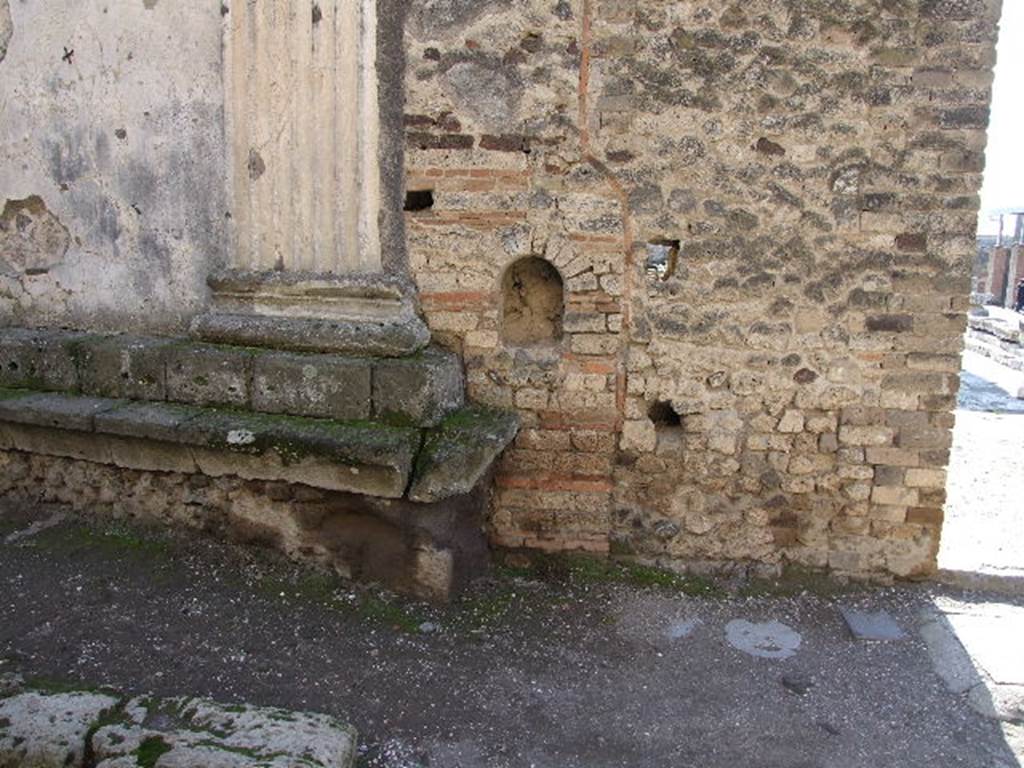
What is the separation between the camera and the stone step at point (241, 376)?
3727mm

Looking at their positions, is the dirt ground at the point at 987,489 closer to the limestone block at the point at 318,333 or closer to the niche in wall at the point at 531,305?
the niche in wall at the point at 531,305

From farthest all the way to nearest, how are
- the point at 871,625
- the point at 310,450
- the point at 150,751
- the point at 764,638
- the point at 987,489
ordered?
the point at 987,489, the point at 871,625, the point at 764,638, the point at 310,450, the point at 150,751

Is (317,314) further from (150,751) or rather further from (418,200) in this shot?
(150,751)

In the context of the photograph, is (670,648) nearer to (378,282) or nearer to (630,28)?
(378,282)

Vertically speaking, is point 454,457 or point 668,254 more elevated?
point 668,254

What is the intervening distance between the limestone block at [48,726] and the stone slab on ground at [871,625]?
303cm

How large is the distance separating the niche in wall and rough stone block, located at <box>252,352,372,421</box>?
0.79 metres

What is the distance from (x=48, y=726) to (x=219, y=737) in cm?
55

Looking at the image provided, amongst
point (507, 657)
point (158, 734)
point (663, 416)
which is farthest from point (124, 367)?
point (663, 416)

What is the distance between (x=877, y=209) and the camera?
12.6 ft

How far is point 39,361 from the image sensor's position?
419 centimetres

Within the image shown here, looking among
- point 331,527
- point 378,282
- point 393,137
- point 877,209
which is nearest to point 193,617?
point 331,527

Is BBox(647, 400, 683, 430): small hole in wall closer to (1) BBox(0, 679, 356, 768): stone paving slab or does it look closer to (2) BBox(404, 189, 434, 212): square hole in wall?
(2) BBox(404, 189, 434, 212): square hole in wall

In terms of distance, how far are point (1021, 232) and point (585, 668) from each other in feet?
79.1
